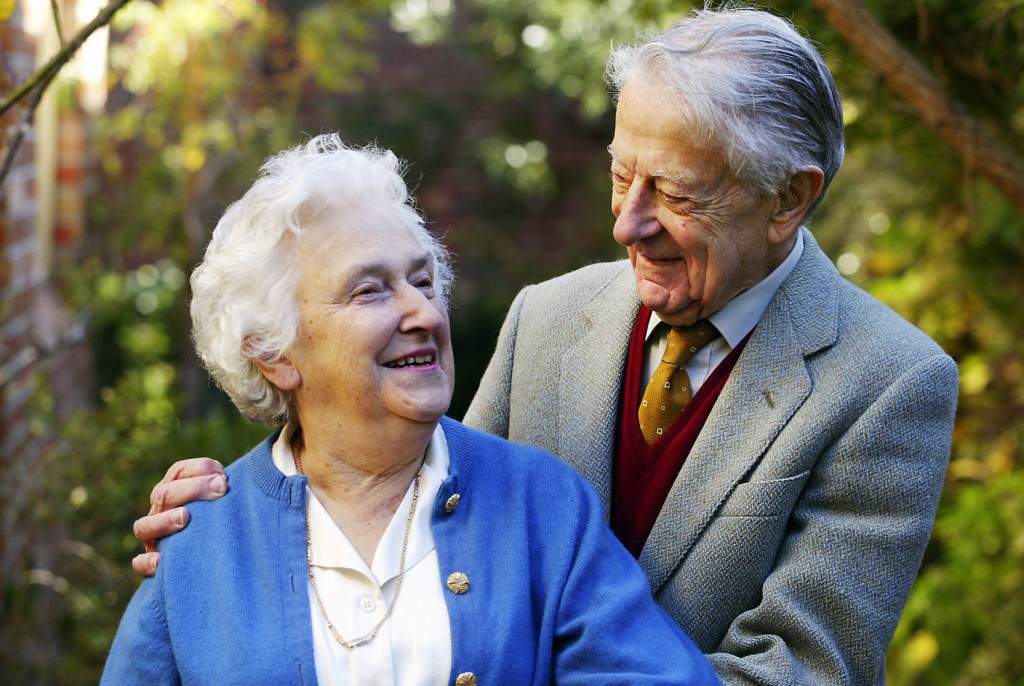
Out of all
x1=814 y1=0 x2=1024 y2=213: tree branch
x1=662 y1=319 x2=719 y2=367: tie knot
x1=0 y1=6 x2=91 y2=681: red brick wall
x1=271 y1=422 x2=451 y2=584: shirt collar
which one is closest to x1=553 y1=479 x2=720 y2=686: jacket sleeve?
x1=271 y1=422 x2=451 y2=584: shirt collar

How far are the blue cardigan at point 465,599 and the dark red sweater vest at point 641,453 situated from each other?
7.2 inches

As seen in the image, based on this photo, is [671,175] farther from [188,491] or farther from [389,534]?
[188,491]

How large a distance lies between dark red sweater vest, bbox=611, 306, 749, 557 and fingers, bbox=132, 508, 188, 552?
0.79 m

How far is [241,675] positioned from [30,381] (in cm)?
292

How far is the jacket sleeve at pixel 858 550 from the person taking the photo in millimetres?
1958

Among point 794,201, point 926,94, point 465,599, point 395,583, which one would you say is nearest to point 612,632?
point 465,599

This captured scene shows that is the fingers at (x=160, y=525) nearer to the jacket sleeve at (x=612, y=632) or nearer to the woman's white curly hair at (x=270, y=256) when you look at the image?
the woman's white curly hair at (x=270, y=256)

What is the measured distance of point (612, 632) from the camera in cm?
186

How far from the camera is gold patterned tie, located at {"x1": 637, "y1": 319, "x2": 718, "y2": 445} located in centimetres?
215

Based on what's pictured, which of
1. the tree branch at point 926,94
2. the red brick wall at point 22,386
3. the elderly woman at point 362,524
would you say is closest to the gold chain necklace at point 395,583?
the elderly woman at point 362,524

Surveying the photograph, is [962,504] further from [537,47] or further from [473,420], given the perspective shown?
[537,47]

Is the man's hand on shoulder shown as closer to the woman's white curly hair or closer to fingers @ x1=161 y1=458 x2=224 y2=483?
fingers @ x1=161 y1=458 x2=224 y2=483

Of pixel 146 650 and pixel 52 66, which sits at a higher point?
pixel 52 66

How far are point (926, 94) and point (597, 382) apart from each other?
1.22 metres
